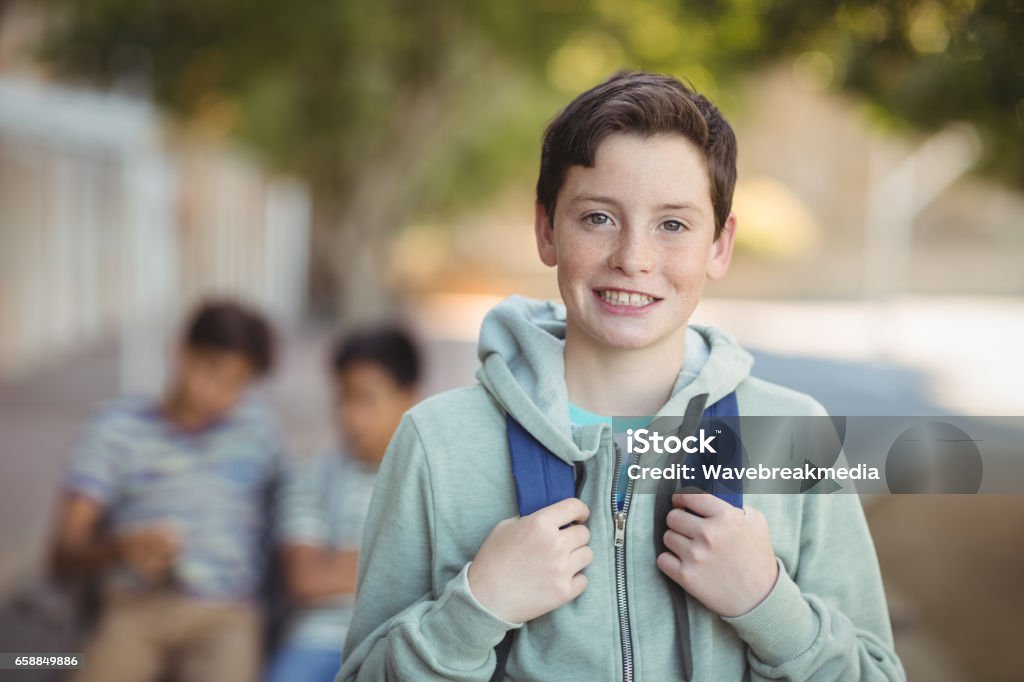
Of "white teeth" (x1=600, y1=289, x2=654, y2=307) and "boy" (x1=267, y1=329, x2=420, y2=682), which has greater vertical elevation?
"white teeth" (x1=600, y1=289, x2=654, y2=307)

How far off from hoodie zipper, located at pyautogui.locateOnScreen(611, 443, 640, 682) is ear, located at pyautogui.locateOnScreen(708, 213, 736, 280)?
0.31 m

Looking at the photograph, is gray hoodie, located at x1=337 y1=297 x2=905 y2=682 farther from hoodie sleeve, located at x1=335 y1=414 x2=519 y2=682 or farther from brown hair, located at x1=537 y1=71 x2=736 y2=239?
brown hair, located at x1=537 y1=71 x2=736 y2=239

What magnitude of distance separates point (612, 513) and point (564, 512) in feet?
0.30

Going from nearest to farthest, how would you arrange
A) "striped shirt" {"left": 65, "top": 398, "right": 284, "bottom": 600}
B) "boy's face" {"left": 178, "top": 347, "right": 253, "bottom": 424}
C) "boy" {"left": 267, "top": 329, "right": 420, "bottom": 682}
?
"boy" {"left": 267, "top": 329, "right": 420, "bottom": 682}
"striped shirt" {"left": 65, "top": 398, "right": 284, "bottom": 600}
"boy's face" {"left": 178, "top": 347, "right": 253, "bottom": 424}

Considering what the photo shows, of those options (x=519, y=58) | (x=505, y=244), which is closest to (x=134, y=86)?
(x=519, y=58)

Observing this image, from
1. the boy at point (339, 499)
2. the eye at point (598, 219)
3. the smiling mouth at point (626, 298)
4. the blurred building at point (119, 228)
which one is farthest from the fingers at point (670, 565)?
the blurred building at point (119, 228)

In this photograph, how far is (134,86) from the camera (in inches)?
261

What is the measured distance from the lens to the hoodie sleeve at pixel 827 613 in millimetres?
1430

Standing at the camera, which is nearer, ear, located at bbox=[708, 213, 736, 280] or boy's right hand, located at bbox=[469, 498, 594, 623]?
boy's right hand, located at bbox=[469, 498, 594, 623]

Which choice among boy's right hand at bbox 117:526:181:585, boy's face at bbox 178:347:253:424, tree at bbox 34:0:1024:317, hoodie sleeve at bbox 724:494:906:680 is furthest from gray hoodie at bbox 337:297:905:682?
boy's face at bbox 178:347:253:424

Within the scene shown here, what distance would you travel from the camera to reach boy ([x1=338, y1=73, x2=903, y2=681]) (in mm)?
1422

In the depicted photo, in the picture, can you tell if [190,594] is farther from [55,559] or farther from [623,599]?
[623,599]

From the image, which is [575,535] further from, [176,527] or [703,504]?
[176,527]

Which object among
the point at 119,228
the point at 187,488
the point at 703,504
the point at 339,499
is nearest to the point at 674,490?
the point at 703,504
